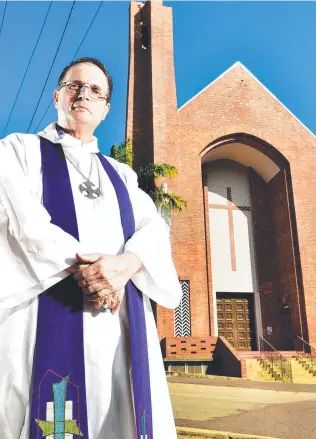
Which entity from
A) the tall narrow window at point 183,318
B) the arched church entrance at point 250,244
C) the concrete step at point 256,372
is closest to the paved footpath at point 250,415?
the concrete step at point 256,372

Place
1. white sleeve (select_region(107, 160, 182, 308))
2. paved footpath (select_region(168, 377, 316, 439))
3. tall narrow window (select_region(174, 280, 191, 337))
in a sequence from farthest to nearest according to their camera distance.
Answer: tall narrow window (select_region(174, 280, 191, 337))
paved footpath (select_region(168, 377, 316, 439))
white sleeve (select_region(107, 160, 182, 308))

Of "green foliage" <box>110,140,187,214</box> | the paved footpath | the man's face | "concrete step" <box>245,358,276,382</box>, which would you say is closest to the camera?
the man's face

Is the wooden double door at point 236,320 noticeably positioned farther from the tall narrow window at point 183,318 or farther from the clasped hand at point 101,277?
the clasped hand at point 101,277

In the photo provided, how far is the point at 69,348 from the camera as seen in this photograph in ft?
4.59

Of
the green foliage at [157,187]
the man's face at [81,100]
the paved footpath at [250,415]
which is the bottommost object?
the paved footpath at [250,415]

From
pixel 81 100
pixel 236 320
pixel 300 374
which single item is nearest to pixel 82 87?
pixel 81 100

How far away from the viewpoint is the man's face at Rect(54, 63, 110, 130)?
70.9 inches

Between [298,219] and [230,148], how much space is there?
4579 millimetres

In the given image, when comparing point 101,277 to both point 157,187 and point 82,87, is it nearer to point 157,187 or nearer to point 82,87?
point 82,87

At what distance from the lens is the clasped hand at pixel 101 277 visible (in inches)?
55.0

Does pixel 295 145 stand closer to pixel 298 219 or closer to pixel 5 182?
pixel 298 219

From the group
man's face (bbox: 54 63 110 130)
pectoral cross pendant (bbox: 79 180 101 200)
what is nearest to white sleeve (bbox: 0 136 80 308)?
pectoral cross pendant (bbox: 79 180 101 200)

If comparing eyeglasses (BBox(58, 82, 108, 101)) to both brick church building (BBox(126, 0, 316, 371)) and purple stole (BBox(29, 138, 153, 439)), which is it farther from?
brick church building (BBox(126, 0, 316, 371))

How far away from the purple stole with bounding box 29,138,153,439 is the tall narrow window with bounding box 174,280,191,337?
1429 centimetres
